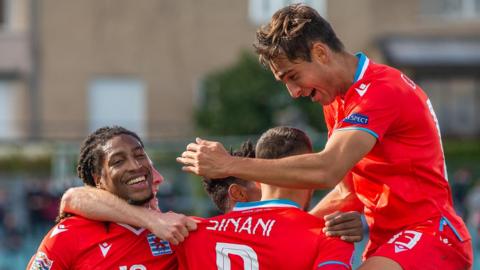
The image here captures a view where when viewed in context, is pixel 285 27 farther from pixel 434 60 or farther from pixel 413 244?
pixel 434 60

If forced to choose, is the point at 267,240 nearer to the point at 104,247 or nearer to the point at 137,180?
the point at 137,180

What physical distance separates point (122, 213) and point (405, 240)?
1415 millimetres

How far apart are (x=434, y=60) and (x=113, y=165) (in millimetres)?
25270

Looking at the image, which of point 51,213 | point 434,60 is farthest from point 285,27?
point 434,60

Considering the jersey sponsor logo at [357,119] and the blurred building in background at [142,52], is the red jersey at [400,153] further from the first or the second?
the blurred building in background at [142,52]

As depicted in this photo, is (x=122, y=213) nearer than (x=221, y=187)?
Yes

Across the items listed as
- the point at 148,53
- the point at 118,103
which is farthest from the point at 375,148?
the point at 148,53

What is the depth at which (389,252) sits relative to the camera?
209 inches

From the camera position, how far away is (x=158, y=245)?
5.60 m

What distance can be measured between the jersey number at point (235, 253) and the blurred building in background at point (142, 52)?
2477 cm

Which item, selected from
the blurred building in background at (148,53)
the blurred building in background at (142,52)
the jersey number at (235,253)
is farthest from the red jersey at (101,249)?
the blurred building in background at (142,52)

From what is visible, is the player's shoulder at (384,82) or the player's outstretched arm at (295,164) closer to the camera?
the player's outstretched arm at (295,164)

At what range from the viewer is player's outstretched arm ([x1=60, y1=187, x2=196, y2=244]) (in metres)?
5.24

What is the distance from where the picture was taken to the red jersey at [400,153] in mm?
5305
